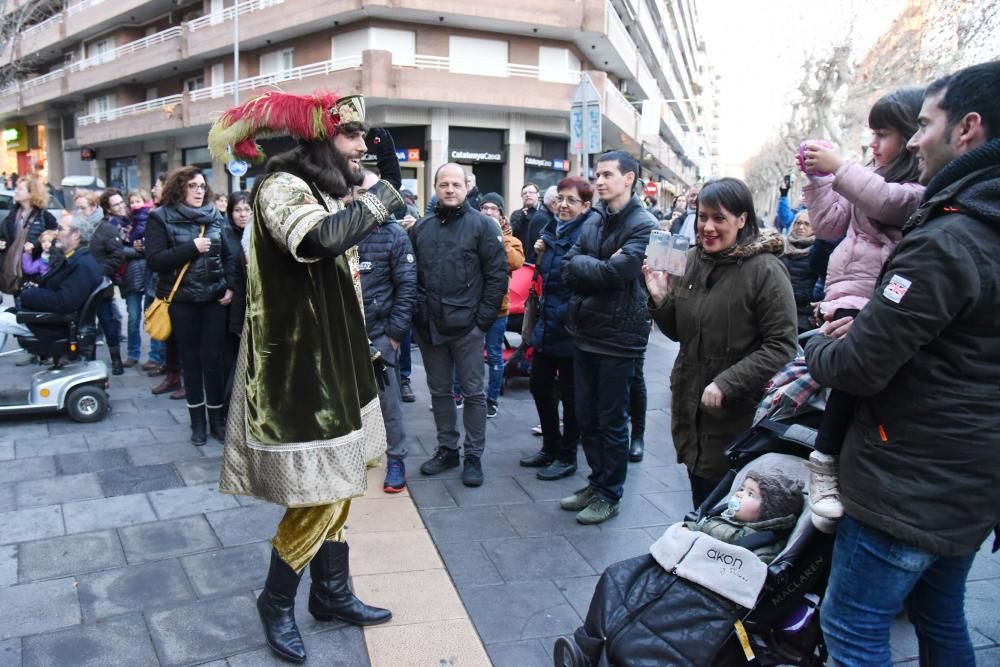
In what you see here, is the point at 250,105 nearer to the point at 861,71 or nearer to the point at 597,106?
the point at 597,106

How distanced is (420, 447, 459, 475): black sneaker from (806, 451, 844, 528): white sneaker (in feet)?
10.4

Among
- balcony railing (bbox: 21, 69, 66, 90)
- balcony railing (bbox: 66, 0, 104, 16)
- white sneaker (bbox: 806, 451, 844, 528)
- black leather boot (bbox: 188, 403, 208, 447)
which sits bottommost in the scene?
black leather boot (bbox: 188, 403, 208, 447)

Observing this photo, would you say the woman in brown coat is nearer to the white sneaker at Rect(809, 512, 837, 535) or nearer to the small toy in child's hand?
the small toy in child's hand

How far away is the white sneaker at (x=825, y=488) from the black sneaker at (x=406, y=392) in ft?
17.1

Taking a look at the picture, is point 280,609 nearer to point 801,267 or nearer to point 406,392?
point 406,392

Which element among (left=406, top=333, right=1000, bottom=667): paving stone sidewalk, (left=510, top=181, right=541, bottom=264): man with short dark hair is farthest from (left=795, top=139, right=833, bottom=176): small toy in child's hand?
(left=510, top=181, right=541, bottom=264): man with short dark hair

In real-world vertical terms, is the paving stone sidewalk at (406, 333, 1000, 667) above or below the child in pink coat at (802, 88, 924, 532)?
below

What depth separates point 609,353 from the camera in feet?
14.2

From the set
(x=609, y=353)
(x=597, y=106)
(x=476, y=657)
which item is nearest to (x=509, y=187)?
(x=597, y=106)

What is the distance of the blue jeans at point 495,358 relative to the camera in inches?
269

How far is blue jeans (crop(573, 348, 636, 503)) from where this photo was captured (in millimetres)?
4355

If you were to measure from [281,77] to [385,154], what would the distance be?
26129 millimetres

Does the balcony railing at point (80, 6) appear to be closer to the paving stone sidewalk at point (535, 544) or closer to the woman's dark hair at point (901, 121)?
the paving stone sidewalk at point (535, 544)

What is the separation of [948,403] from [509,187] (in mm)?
24344
